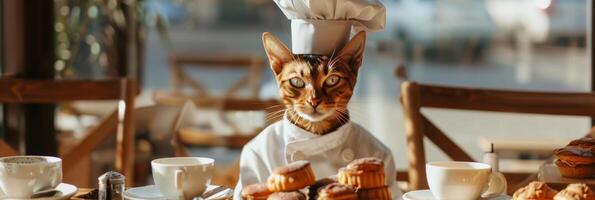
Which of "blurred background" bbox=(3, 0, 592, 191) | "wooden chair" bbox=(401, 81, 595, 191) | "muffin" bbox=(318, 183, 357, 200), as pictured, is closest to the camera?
"muffin" bbox=(318, 183, 357, 200)

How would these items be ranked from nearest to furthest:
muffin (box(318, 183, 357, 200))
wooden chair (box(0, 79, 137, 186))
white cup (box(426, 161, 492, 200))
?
muffin (box(318, 183, 357, 200)), white cup (box(426, 161, 492, 200)), wooden chair (box(0, 79, 137, 186))

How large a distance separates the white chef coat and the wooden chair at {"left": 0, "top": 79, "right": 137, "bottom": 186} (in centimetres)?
84

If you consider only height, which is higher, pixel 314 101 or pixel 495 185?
pixel 314 101

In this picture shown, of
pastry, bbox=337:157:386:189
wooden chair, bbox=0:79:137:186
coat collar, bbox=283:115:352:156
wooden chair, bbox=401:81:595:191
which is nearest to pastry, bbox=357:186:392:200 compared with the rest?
pastry, bbox=337:157:386:189

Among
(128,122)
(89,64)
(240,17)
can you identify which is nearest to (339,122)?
(128,122)

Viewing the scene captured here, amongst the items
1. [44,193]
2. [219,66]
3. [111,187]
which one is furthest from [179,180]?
[219,66]

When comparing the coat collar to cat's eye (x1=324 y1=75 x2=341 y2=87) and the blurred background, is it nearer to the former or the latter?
cat's eye (x1=324 y1=75 x2=341 y2=87)

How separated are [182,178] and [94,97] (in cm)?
104

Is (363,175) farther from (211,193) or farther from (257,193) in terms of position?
(211,193)

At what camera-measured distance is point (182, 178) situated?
3.96 feet

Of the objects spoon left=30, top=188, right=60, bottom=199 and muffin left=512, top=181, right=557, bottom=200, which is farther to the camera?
spoon left=30, top=188, right=60, bottom=199

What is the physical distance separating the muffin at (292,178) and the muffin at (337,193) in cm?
3

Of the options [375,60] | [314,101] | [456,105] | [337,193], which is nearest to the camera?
[337,193]

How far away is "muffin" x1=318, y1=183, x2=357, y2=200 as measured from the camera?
3.42ft
